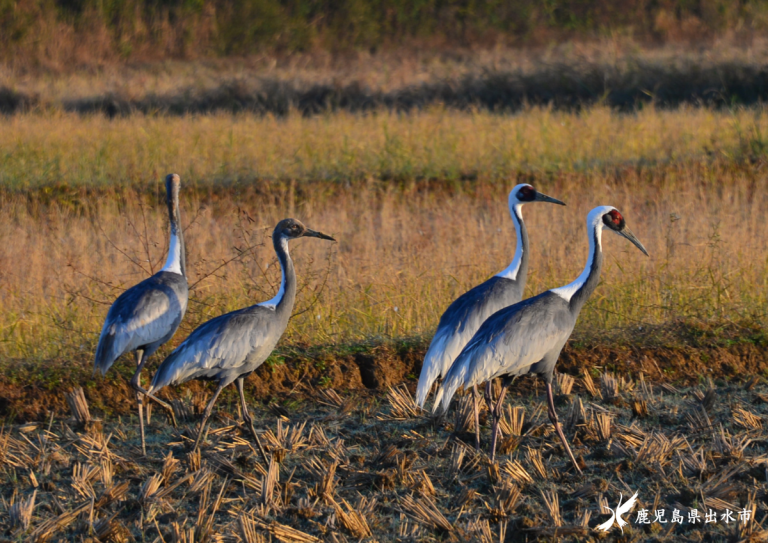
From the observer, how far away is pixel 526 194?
261 inches

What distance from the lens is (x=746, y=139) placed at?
38.5ft

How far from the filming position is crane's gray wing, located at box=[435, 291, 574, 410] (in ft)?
17.0

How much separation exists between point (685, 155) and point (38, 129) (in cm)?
902

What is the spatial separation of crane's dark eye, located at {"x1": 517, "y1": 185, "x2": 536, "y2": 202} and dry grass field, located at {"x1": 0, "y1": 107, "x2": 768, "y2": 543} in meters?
1.07

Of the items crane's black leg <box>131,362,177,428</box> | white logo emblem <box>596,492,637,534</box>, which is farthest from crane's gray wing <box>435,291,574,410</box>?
crane's black leg <box>131,362,177,428</box>

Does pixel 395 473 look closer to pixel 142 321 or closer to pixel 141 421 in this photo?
pixel 141 421

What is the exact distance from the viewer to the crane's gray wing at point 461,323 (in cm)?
562

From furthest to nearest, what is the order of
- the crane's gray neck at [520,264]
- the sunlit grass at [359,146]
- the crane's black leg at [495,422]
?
the sunlit grass at [359,146]
the crane's gray neck at [520,264]
the crane's black leg at [495,422]

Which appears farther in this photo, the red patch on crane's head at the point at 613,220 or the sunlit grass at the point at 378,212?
the sunlit grass at the point at 378,212

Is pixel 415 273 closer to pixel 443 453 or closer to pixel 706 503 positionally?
pixel 443 453

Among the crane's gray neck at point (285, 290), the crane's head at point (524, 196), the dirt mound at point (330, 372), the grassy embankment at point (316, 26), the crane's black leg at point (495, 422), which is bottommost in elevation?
the grassy embankment at point (316, 26)

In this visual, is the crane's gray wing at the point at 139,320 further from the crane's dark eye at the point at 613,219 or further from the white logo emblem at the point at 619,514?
the white logo emblem at the point at 619,514

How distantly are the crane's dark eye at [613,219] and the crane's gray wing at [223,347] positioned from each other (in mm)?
2077

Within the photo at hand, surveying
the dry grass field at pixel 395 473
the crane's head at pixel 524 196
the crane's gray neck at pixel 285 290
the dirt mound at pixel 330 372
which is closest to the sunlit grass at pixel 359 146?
the crane's head at pixel 524 196
